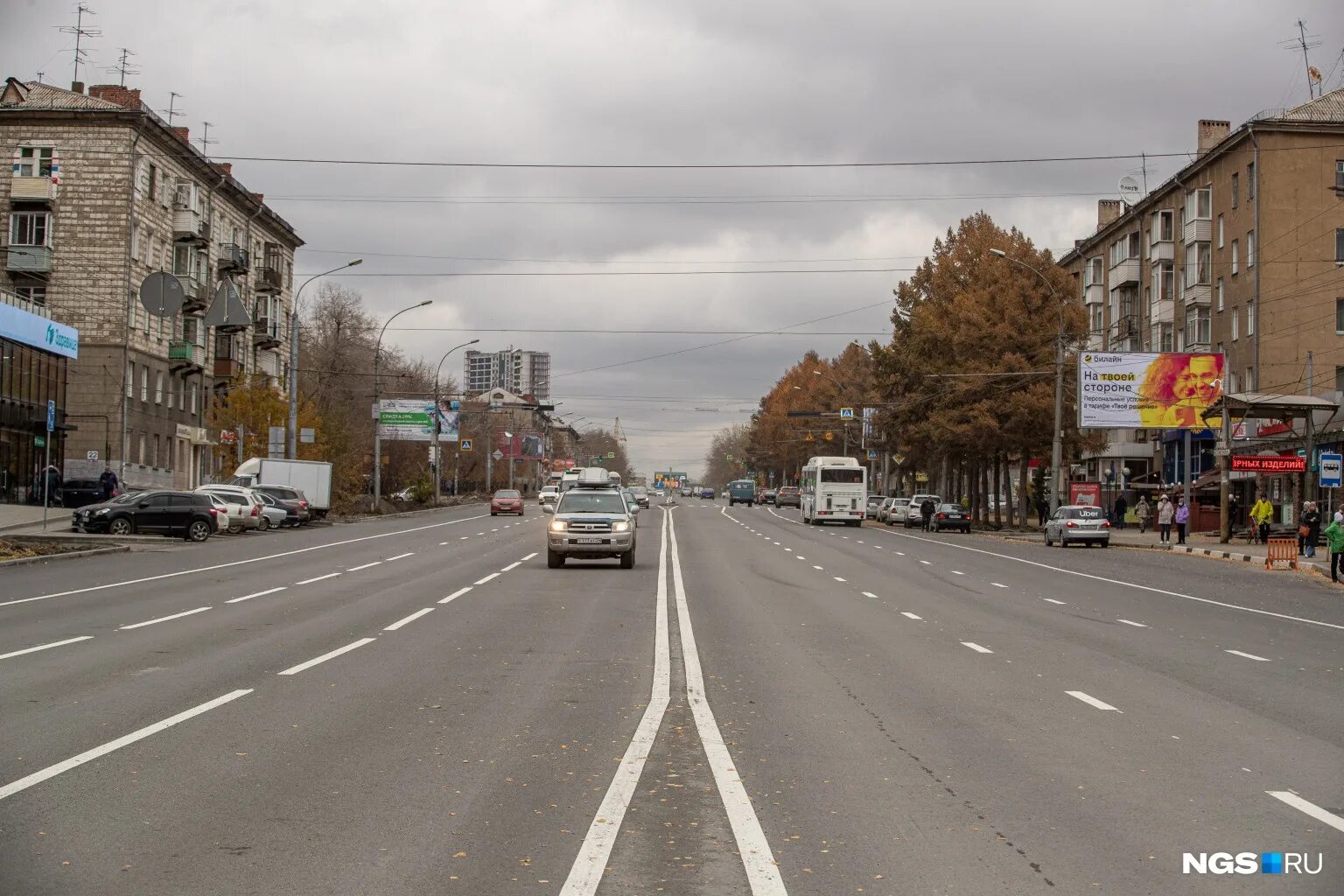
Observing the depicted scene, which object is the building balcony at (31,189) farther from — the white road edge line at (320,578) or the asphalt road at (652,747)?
the asphalt road at (652,747)

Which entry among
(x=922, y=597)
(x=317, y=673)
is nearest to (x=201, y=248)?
(x=922, y=597)

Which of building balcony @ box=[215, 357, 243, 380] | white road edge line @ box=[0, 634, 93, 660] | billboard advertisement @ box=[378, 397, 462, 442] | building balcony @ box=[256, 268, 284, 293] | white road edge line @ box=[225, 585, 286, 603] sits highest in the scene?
building balcony @ box=[256, 268, 284, 293]

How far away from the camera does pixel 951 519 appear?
61.9 meters

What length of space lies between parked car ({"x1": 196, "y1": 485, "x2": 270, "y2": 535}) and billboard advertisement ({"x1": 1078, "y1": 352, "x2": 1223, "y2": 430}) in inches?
1194

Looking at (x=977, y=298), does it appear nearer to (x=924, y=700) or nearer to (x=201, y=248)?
(x=201, y=248)

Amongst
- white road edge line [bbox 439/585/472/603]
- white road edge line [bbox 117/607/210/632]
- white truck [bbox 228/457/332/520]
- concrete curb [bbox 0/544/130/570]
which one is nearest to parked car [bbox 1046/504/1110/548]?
white road edge line [bbox 439/585/472/603]

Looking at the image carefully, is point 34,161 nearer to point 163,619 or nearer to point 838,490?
point 838,490

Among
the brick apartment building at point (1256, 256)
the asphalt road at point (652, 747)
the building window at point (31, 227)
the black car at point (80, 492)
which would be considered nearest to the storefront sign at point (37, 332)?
the black car at point (80, 492)

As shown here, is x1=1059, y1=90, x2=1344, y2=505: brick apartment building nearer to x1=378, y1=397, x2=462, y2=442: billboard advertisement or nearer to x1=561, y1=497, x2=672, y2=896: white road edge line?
x1=378, y1=397, x2=462, y2=442: billboard advertisement

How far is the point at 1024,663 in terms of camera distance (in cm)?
1366

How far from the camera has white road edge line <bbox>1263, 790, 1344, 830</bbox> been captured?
22.5 feet

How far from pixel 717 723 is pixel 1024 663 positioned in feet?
17.0

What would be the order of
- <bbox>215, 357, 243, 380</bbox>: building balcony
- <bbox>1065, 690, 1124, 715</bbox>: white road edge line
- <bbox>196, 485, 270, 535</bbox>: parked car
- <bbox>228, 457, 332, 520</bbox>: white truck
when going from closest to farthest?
<bbox>1065, 690, 1124, 715</bbox>: white road edge line
<bbox>196, 485, 270, 535</bbox>: parked car
<bbox>228, 457, 332, 520</bbox>: white truck
<bbox>215, 357, 243, 380</bbox>: building balcony

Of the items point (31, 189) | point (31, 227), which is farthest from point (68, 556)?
point (31, 227)
